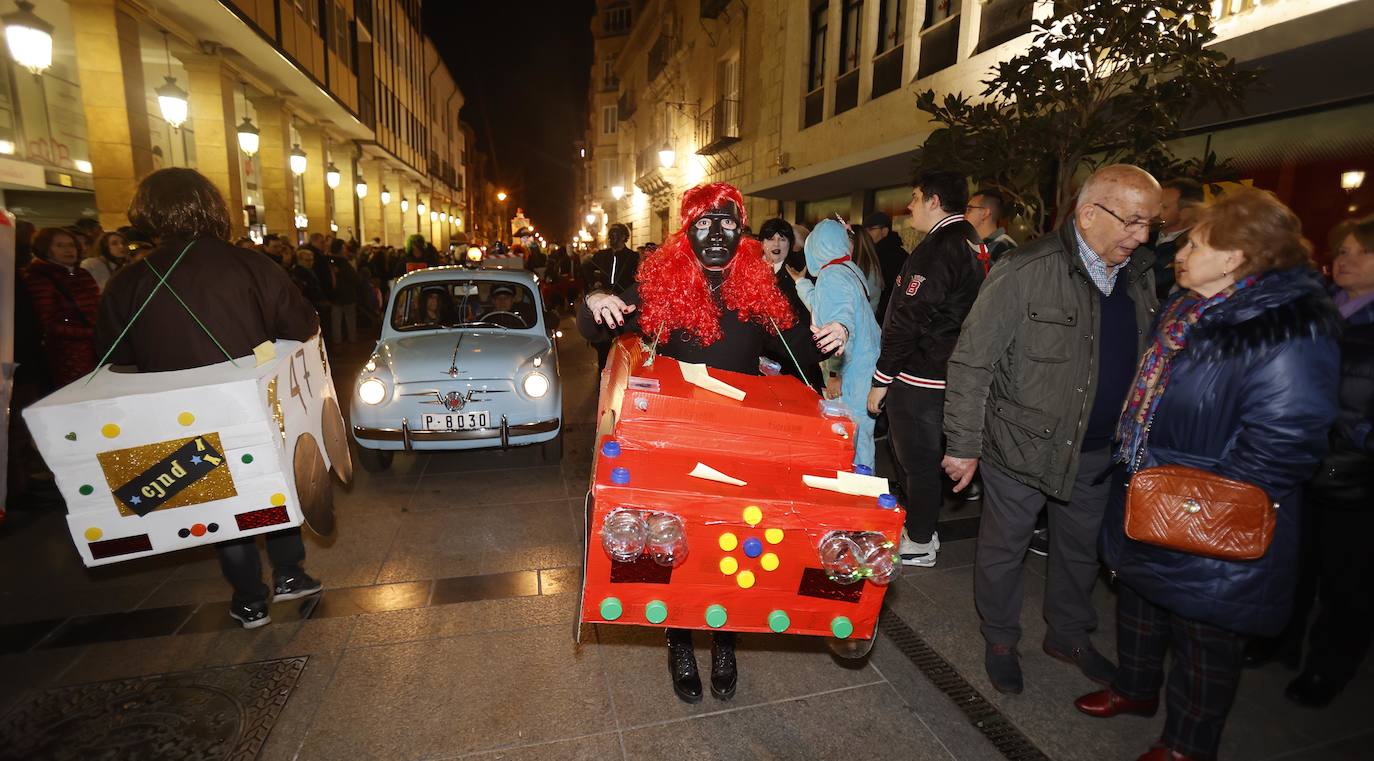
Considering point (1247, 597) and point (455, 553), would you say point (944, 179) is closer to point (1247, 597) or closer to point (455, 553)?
point (1247, 597)

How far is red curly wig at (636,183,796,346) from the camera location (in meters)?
2.63

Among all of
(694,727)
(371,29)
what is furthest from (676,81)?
(694,727)

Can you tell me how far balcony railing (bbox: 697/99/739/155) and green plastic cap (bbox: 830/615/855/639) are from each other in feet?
54.9

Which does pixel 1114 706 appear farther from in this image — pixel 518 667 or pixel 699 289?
pixel 518 667

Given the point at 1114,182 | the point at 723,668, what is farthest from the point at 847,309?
the point at 723,668

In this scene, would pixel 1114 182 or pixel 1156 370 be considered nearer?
pixel 1156 370

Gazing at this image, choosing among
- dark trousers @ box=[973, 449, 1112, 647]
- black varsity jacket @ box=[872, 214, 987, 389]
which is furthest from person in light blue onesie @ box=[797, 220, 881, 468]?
dark trousers @ box=[973, 449, 1112, 647]

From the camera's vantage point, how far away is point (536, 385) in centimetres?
520

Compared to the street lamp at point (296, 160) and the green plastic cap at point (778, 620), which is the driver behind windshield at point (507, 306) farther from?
the street lamp at point (296, 160)

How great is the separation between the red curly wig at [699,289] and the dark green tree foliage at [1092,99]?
7.22 ft

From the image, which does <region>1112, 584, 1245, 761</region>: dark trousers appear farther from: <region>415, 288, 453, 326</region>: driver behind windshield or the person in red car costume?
<region>415, 288, 453, 326</region>: driver behind windshield

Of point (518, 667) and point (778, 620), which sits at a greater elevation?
point (778, 620)

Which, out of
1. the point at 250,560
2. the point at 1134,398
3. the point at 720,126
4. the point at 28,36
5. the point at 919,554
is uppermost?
the point at 720,126

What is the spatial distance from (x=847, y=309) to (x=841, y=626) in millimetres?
2052
